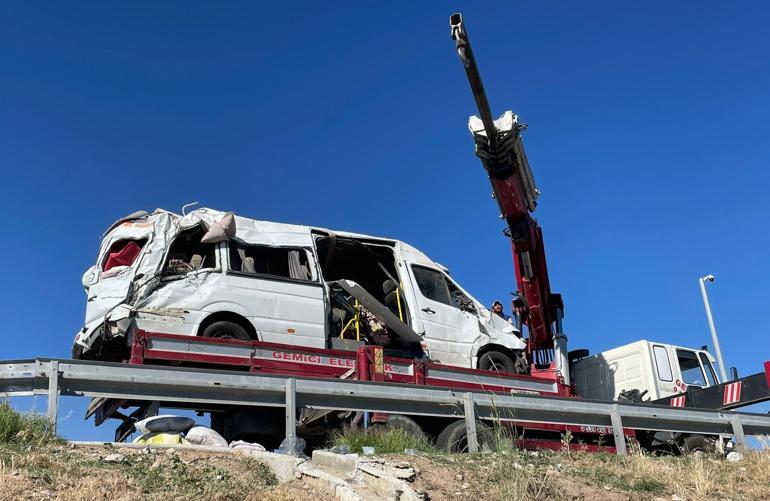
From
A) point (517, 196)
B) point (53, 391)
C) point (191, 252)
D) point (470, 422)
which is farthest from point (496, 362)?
point (53, 391)

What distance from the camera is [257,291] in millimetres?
10594

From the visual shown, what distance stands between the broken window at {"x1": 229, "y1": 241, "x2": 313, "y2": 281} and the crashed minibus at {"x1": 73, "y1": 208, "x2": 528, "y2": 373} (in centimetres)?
2

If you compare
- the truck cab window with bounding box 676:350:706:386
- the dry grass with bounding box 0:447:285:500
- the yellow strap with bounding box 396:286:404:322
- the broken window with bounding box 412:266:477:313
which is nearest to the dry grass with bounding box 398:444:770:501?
the dry grass with bounding box 0:447:285:500

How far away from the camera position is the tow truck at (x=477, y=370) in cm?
923

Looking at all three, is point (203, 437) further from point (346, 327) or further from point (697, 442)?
point (697, 442)

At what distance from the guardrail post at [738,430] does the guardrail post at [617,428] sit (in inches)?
66.9

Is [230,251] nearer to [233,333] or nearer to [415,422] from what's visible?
[233,333]

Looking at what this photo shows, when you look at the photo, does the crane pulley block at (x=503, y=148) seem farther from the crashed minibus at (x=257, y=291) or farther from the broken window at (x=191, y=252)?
the broken window at (x=191, y=252)

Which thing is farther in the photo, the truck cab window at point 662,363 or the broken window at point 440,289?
the truck cab window at point 662,363

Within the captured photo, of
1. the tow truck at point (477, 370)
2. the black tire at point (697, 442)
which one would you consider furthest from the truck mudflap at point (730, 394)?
the black tire at point (697, 442)

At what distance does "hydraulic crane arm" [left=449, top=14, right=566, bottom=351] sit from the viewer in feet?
41.3

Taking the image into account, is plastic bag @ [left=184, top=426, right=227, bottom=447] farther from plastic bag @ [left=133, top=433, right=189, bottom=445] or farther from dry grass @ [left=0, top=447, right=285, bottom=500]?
dry grass @ [left=0, top=447, right=285, bottom=500]

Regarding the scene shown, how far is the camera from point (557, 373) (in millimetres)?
13086

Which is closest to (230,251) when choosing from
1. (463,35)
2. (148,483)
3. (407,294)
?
(407,294)
